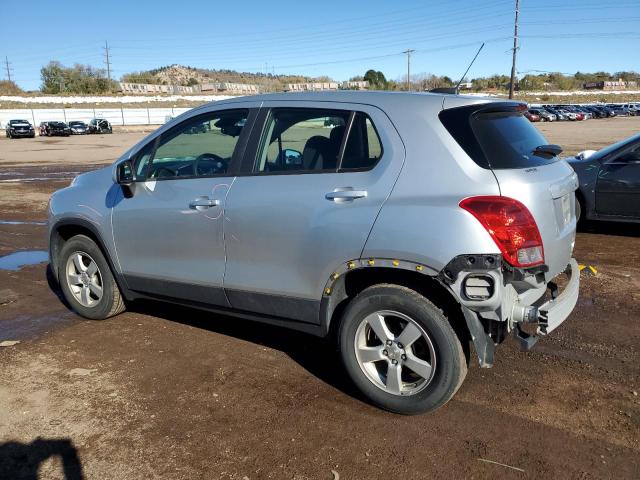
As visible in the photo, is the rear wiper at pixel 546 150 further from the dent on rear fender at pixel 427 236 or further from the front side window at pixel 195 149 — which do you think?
the front side window at pixel 195 149

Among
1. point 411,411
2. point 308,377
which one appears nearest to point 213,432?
point 308,377

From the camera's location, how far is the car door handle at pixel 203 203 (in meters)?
3.88

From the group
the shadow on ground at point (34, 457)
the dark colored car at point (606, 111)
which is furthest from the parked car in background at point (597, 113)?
the shadow on ground at point (34, 457)

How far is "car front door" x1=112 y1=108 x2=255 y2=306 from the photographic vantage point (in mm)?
3951

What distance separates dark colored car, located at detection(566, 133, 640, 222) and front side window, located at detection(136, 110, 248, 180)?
19.4 ft

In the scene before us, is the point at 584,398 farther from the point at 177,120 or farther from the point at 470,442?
the point at 177,120

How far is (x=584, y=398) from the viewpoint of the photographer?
3512mm

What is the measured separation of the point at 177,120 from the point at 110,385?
205cm

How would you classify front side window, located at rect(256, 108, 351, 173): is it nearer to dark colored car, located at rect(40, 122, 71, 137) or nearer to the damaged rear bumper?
the damaged rear bumper

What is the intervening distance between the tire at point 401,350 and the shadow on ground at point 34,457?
1.66m

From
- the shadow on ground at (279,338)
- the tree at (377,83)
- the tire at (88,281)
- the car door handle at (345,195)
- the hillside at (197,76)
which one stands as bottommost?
the shadow on ground at (279,338)

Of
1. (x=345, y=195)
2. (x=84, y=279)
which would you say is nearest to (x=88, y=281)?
(x=84, y=279)

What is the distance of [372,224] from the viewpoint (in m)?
3.23

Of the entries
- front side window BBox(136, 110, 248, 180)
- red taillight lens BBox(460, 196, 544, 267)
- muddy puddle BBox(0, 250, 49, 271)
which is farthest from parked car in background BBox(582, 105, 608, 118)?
red taillight lens BBox(460, 196, 544, 267)
